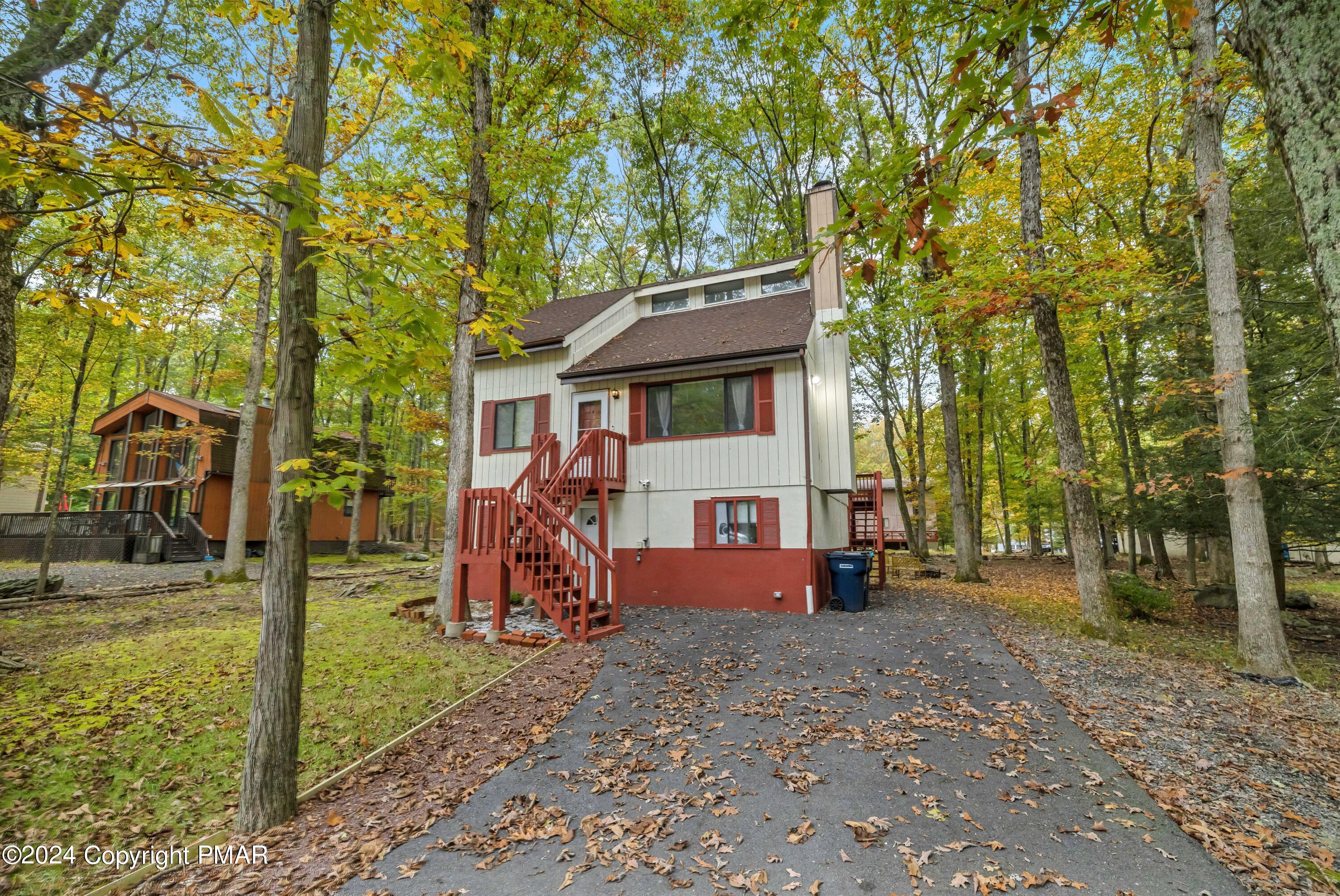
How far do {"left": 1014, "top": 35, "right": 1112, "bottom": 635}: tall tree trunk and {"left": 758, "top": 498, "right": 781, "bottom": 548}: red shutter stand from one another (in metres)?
4.82

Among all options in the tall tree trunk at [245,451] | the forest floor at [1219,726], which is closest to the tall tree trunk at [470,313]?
the tall tree trunk at [245,451]

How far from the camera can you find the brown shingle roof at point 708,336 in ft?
38.3

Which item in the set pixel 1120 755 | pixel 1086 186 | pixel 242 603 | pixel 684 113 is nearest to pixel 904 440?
pixel 1086 186

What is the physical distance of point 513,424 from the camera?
13312mm

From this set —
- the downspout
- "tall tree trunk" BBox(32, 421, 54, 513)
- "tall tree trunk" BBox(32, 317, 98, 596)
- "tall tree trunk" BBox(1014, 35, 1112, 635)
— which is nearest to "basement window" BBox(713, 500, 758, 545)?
the downspout

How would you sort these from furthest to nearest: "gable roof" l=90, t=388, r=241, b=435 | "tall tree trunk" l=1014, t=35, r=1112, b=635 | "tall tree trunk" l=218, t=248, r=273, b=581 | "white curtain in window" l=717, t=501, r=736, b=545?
"gable roof" l=90, t=388, r=241, b=435
"tall tree trunk" l=218, t=248, r=273, b=581
"white curtain in window" l=717, t=501, r=736, b=545
"tall tree trunk" l=1014, t=35, r=1112, b=635

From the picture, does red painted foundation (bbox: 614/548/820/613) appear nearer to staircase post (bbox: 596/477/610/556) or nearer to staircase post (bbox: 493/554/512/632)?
staircase post (bbox: 596/477/610/556)

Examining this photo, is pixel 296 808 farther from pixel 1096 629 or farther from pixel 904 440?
pixel 904 440

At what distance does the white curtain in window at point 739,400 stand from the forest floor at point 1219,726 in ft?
19.5

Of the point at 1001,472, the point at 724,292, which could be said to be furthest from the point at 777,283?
the point at 1001,472

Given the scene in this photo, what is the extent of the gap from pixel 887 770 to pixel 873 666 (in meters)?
2.87

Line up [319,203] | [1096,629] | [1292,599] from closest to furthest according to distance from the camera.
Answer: [319,203] → [1096,629] → [1292,599]

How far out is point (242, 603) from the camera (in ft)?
34.3

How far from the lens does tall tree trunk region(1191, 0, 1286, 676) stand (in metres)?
6.71
